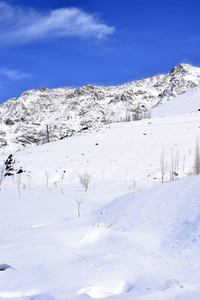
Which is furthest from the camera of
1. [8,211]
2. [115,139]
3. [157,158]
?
[115,139]

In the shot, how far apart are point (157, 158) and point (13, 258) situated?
44.5ft

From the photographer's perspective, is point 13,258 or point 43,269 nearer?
point 43,269

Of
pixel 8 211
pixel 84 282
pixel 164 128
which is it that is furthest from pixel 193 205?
pixel 164 128

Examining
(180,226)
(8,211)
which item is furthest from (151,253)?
(8,211)

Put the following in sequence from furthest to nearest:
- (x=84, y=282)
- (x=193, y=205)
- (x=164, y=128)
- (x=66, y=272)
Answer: (x=164, y=128)
(x=193, y=205)
(x=66, y=272)
(x=84, y=282)

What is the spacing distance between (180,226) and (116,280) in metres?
1.15

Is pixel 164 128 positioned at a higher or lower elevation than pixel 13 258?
higher

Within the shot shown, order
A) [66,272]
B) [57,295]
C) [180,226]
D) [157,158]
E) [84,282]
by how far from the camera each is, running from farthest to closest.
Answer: [157,158], [180,226], [66,272], [84,282], [57,295]

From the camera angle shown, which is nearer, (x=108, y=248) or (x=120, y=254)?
(x=120, y=254)

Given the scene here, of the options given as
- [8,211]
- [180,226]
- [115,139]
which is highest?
[115,139]

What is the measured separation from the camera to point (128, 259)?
2367 millimetres

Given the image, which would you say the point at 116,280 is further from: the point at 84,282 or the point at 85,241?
the point at 85,241

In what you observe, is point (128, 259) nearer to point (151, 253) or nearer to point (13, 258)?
point (151, 253)

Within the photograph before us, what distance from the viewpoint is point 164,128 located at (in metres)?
23.1
